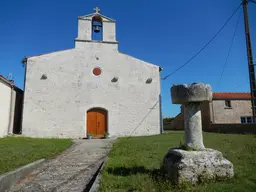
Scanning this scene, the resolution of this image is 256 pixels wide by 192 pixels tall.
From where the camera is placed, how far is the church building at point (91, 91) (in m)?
13.0

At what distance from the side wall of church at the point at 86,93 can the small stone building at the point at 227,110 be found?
8.92 metres

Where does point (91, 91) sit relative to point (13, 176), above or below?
above

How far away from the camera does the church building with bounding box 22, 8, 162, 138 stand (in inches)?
510

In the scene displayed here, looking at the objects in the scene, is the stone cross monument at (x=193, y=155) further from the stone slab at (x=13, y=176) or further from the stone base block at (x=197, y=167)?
the stone slab at (x=13, y=176)

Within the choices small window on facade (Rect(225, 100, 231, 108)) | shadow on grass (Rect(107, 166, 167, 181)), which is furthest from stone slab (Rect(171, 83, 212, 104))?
small window on facade (Rect(225, 100, 231, 108))

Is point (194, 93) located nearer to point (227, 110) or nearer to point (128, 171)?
point (128, 171)

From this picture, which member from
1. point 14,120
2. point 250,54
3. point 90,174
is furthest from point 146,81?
point 90,174

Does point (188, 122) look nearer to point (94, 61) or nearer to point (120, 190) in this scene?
point (120, 190)

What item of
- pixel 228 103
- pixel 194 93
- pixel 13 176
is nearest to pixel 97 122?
pixel 13 176

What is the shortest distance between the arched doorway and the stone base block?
10.6 metres

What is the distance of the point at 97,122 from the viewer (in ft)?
45.4

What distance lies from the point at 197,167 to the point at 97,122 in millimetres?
11007

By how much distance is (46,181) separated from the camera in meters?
4.17

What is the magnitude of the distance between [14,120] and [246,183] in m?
14.0
